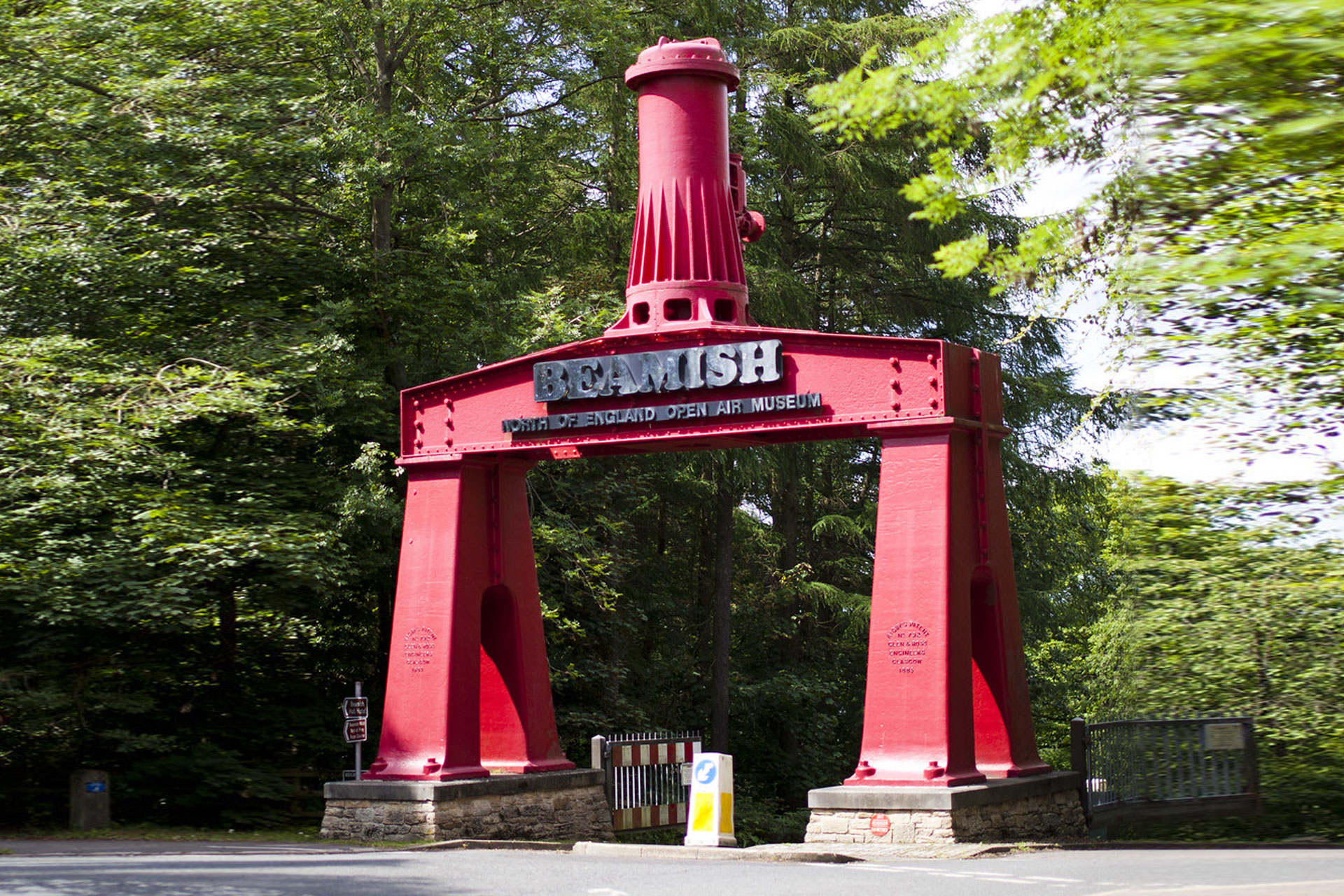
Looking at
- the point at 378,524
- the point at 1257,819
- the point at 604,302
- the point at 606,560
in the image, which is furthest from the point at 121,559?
the point at 1257,819

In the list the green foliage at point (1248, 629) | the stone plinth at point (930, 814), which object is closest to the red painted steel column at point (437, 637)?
the stone plinth at point (930, 814)

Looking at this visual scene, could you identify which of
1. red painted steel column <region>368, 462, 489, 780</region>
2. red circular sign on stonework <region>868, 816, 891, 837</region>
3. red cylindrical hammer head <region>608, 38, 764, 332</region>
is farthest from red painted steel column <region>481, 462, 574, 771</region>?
red circular sign on stonework <region>868, 816, 891, 837</region>

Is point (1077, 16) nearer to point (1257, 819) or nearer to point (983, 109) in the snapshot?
point (983, 109)

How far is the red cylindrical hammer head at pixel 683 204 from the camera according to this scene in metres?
16.5

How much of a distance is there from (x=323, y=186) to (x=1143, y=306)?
69.8 feet

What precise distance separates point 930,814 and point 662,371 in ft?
18.5

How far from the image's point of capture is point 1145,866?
27.7ft

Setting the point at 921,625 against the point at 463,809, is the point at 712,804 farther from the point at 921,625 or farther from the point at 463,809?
the point at 463,809

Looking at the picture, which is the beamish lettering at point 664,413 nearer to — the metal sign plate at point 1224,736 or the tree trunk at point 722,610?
the tree trunk at point 722,610

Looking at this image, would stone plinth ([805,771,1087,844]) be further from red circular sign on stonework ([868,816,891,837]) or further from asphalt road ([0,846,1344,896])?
asphalt road ([0,846,1344,896])

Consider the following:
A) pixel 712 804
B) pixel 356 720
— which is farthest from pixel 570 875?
pixel 356 720

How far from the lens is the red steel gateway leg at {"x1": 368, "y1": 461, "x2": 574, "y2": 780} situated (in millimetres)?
16969

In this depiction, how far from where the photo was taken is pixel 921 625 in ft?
47.5

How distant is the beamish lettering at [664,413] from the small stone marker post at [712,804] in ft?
12.6
